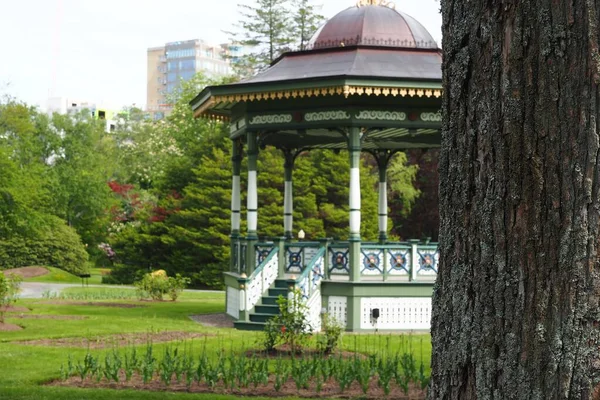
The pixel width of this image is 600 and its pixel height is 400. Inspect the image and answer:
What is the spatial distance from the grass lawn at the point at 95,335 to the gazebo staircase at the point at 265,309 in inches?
17.2

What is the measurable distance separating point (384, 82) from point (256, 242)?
4498 millimetres

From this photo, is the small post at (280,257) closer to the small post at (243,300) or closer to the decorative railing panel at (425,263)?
the small post at (243,300)

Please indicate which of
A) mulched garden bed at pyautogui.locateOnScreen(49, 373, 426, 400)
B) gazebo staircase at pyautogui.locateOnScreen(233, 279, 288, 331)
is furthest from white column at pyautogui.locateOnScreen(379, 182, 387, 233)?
mulched garden bed at pyautogui.locateOnScreen(49, 373, 426, 400)

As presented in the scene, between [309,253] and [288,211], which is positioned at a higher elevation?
[288,211]

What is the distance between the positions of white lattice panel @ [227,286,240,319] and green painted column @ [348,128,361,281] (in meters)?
3.04

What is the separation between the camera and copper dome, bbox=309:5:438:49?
19.2m

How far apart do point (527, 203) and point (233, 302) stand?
17.8 meters

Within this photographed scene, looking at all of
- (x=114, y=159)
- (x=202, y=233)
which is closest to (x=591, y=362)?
(x=202, y=233)

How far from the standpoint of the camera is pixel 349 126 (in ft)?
57.6

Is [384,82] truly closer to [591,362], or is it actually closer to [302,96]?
[302,96]

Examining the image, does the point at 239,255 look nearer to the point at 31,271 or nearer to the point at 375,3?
the point at 375,3

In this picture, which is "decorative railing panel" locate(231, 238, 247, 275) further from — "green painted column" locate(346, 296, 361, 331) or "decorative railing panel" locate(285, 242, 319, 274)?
"green painted column" locate(346, 296, 361, 331)

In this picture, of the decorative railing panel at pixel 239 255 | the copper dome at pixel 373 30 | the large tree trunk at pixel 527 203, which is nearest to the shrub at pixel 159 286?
the decorative railing panel at pixel 239 255

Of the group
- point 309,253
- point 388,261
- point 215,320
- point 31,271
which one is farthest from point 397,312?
point 31,271
